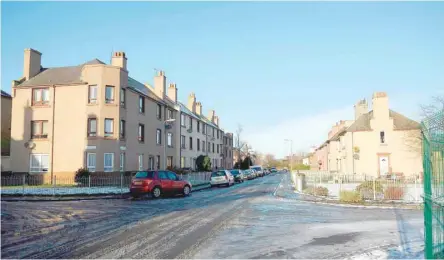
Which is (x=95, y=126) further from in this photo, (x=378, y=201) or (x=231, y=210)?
(x=378, y=201)

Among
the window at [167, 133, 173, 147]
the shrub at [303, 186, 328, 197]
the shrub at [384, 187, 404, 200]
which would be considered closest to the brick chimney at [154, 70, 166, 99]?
the window at [167, 133, 173, 147]

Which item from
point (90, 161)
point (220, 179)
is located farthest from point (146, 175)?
point (220, 179)

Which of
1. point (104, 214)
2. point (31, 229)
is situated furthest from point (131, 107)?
point (31, 229)

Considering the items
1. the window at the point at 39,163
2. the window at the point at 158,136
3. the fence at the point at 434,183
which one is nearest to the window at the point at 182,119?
the window at the point at 158,136

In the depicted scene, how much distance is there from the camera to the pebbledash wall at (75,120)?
32750 millimetres

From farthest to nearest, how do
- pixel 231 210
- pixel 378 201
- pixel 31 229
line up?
pixel 378 201 → pixel 231 210 → pixel 31 229

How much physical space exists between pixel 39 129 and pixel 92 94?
20.2 ft

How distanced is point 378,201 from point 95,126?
78.3ft

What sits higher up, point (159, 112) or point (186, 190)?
point (159, 112)

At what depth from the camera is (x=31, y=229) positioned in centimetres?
1104

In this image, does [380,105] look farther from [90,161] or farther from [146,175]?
[90,161]

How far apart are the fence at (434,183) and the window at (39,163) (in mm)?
33342

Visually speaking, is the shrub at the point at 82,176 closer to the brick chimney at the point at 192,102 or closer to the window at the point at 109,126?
the window at the point at 109,126

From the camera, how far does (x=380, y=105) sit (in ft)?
137
